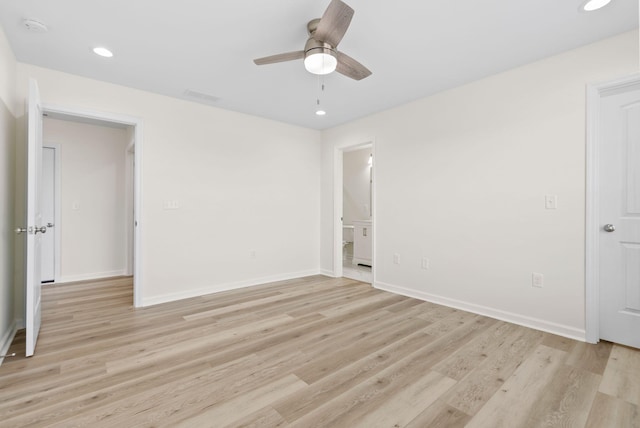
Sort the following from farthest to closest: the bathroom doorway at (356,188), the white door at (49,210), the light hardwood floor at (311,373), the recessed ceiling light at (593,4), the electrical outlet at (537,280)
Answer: the bathroom doorway at (356,188) < the white door at (49,210) < the electrical outlet at (537,280) < the recessed ceiling light at (593,4) < the light hardwood floor at (311,373)

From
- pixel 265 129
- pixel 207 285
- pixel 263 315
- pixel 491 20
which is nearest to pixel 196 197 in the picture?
pixel 207 285

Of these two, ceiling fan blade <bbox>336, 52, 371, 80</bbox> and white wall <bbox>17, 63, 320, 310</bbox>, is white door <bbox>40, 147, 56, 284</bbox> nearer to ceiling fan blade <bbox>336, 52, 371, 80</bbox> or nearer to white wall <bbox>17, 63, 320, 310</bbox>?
white wall <bbox>17, 63, 320, 310</bbox>

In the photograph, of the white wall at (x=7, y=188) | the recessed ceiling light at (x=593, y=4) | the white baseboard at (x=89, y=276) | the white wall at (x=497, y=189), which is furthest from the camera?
the white baseboard at (x=89, y=276)

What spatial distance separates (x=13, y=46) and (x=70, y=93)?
55 centimetres

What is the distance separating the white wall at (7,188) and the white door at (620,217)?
187 inches

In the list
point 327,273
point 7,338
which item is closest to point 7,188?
point 7,338

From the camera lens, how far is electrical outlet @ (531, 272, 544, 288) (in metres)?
2.75

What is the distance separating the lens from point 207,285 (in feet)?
13.0

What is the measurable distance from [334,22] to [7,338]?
3.45 meters

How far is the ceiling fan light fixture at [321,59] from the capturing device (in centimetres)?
204

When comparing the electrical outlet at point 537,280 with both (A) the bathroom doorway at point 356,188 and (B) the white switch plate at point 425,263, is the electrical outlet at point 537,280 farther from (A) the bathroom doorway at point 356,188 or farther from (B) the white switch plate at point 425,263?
(A) the bathroom doorway at point 356,188

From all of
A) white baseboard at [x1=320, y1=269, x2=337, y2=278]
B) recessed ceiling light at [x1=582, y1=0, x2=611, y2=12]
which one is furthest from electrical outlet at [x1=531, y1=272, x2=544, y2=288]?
white baseboard at [x1=320, y1=269, x2=337, y2=278]

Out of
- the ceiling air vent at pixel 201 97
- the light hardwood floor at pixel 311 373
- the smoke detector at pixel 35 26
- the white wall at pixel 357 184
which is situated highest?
the ceiling air vent at pixel 201 97

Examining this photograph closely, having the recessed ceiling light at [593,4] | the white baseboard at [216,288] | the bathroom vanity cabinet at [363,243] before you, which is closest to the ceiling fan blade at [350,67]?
the recessed ceiling light at [593,4]
